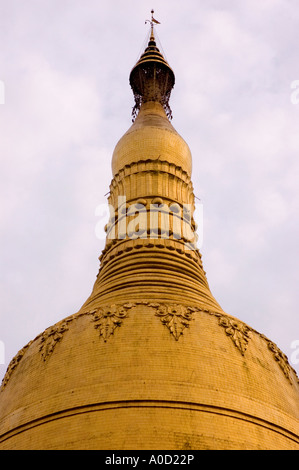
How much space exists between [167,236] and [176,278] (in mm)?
1419

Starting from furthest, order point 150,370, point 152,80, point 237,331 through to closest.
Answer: point 152,80, point 237,331, point 150,370

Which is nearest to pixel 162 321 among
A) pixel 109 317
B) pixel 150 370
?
pixel 109 317

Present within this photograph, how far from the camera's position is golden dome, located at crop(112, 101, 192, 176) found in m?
Answer: 17.2

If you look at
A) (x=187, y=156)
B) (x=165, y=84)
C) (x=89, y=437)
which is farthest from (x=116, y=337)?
(x=165, y=84)

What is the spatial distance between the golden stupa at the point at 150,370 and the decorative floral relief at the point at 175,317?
0.02 metres

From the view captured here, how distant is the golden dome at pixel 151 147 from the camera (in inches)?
678

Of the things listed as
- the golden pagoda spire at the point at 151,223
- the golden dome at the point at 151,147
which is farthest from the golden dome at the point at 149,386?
the golden dome at the point at 151,147

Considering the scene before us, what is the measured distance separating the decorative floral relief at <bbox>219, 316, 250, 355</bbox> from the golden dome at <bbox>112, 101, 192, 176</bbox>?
5909 mm

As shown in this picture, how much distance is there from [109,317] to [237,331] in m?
2.71

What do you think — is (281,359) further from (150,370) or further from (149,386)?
(149,386)

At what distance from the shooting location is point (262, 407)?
11172mm

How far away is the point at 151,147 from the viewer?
1725cm

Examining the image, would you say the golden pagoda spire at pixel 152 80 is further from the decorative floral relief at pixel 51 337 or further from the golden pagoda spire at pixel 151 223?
the decorative floral relief at pixel 51 337
